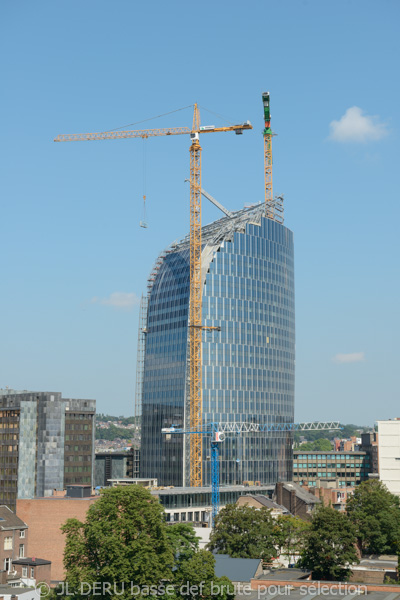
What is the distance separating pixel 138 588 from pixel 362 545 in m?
84.1

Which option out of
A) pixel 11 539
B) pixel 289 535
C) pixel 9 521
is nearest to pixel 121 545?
pixel 11 539

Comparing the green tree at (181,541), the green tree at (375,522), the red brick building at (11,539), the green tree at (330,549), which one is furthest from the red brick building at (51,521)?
the green tree at (375,522)

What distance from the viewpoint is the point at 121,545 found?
9719 centimetres

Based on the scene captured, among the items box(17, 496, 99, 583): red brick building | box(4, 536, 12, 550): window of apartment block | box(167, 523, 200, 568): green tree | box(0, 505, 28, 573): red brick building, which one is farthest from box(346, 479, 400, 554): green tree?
box(4, 536, 12, 550): window of apartment block

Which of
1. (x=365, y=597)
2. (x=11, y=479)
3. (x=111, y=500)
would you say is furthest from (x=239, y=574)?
(x=11, y=479)

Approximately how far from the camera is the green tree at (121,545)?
9562 cm

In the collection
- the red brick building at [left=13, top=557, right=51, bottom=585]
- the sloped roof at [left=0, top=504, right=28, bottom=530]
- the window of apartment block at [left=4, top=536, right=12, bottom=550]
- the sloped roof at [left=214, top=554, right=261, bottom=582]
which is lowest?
the red brick building at [left=13, top=557, right=51, bottom=585]

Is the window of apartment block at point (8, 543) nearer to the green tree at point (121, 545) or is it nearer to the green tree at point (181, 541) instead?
the green tree at point (121, 545)

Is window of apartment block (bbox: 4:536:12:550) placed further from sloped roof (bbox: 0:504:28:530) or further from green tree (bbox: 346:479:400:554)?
green tree (bbox: 346:479:400:554)

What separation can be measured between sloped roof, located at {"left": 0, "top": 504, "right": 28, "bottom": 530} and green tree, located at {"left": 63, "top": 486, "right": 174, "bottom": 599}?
44210 millimetres

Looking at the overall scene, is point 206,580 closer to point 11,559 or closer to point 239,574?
point 239,574

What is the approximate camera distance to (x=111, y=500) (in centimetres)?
10231

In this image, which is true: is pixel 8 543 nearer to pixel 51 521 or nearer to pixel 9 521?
pixel 9 521

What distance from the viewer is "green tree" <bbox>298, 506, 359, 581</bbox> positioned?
130 metres
